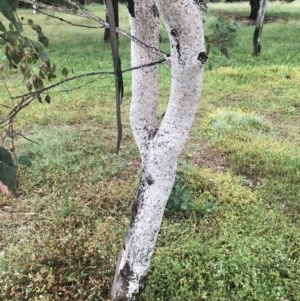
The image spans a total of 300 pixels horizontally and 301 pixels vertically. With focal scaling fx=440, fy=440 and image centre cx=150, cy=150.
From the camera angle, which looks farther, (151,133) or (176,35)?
(151,133)

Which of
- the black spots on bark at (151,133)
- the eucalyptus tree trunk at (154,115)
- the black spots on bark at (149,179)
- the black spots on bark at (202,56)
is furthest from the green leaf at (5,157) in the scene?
the black spots on bark at (151,133)

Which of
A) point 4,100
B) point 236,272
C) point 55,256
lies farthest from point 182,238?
point 4,100

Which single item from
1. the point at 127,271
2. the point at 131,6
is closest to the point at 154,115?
the point at 131,6

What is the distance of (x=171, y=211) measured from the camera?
3805mm

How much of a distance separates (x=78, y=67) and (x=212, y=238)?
7080 millimetres

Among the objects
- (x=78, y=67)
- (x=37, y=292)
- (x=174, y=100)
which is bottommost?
(x=37, y=292)

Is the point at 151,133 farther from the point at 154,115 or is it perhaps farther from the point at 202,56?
the point at 202,56

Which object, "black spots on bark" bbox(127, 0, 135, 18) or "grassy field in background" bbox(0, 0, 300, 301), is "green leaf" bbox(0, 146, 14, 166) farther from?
"black spots on bark" bbox(127, 0, 135, 18)

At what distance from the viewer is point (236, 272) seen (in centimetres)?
310

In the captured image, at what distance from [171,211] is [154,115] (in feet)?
4.93

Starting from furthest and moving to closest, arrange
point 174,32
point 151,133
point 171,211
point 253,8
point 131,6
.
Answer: point 253,8, point 171,211, point 151,133, point 131,6, point 174,32

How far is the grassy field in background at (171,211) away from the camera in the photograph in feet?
9.81

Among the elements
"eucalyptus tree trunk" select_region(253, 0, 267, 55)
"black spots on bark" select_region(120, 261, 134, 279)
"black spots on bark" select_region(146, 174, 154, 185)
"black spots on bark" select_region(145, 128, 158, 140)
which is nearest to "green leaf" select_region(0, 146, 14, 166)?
"black spots on bark" select_region(146, 174, 154, 185)

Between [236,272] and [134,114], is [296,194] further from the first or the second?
[134,114]
